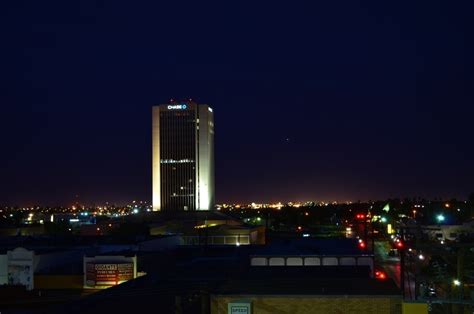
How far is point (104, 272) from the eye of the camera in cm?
4531

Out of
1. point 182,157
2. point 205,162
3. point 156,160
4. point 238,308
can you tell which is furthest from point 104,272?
point 156,160

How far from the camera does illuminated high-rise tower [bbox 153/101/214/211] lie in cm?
13600

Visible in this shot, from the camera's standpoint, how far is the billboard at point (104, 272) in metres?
45.2

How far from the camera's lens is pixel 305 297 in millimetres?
22188

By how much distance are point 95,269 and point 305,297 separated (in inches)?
1035

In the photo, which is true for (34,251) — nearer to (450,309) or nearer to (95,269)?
(95,269)

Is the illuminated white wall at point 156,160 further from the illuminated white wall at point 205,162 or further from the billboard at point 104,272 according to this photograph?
the billboard at point 104,272

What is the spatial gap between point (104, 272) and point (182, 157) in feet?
304

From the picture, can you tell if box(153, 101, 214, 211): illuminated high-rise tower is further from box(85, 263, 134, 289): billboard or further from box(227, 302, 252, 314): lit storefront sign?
box(227, 302, 252, 314): lit storefront sign

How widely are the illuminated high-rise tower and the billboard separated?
294 feet

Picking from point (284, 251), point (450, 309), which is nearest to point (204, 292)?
point (450, 309)

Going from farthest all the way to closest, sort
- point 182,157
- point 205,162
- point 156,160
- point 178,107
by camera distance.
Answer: point 178,107 → point 156,160 → point 182,157 → point 205,162

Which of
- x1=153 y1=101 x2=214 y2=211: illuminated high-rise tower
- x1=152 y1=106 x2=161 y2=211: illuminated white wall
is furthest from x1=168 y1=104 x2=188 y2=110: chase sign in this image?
x1=152 y1=106 x2=161 y2=211: illuminated white wall

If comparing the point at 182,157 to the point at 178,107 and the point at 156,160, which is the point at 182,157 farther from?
the point at 178,107
